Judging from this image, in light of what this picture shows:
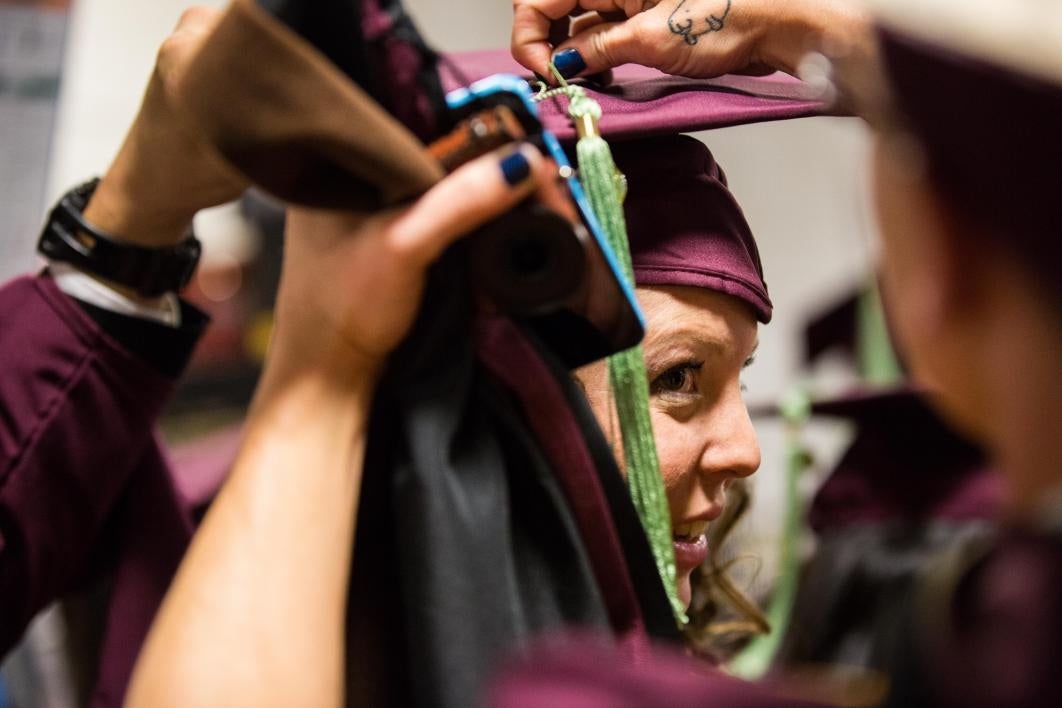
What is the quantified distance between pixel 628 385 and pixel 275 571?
208mm

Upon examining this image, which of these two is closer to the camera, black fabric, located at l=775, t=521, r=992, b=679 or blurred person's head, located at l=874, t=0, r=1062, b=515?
blurred person's head, located at l=874, t=0, r=1062, b=515

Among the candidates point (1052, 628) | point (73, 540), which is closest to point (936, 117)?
point (1052, 628)

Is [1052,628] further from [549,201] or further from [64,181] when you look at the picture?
[64,181]

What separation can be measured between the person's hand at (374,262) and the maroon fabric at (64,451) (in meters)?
0.23

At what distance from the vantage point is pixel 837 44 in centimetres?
50

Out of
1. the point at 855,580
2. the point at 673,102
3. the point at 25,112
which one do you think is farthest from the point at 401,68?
the point at 25,112

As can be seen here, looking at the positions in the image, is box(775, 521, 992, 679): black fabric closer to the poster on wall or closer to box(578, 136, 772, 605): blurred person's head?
box(578, 136, 772, 605): blurred person's head

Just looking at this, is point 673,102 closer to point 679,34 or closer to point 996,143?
point 679,34

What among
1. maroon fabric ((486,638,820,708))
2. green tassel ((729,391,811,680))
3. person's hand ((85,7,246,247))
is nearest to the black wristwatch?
person's hand ((85,7,246,247))

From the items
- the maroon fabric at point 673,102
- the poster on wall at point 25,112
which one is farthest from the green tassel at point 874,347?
the poster on wall at point 25,112

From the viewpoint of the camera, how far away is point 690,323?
0.55 meters

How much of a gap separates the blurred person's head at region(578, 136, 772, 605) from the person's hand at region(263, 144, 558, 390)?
149mm

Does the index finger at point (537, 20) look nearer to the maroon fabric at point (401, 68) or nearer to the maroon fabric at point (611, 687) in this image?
the maroon fabric at point (401, 68)

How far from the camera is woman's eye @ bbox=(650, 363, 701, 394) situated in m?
0.54
